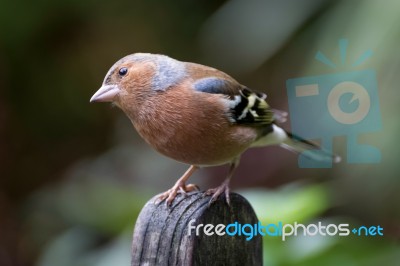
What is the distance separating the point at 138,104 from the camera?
229 centimetres

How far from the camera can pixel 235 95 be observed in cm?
252

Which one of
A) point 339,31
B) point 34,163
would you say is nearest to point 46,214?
point 34,163

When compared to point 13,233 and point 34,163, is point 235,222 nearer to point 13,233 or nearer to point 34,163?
point 13,233

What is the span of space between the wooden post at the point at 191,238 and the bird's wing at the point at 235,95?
631mm

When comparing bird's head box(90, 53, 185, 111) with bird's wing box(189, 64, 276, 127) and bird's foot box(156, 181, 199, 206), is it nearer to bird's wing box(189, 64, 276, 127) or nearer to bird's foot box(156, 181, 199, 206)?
bird's wing box(189, 64, 276, 127)

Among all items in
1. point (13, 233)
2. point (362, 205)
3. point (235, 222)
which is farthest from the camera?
point (13, 233)

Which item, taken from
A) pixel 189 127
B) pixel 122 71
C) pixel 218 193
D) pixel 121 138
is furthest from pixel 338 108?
pixel 121 138

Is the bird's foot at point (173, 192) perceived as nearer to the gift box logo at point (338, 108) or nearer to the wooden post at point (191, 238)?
the wooden post at point (191, 238)

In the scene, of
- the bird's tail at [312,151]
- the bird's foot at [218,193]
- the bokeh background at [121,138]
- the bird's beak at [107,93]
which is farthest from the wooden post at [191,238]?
the bokeh background at [121,138]

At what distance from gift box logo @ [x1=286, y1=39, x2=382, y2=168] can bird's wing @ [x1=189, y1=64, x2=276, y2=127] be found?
140mm

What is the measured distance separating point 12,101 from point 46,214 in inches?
43.5

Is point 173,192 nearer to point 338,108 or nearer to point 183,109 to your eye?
point 183,109

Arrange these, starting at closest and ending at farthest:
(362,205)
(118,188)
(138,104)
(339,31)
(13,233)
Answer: (138,104) → (339,31) → (362,205) → (118,188) → (13,233)

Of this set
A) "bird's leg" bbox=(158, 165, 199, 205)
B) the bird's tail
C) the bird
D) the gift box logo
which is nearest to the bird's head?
the bird
